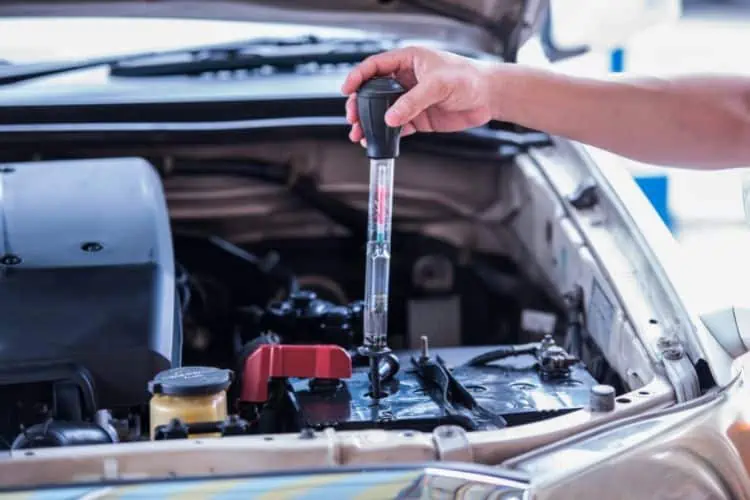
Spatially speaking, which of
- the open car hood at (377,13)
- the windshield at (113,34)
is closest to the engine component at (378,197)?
the open car hood at (377,13)

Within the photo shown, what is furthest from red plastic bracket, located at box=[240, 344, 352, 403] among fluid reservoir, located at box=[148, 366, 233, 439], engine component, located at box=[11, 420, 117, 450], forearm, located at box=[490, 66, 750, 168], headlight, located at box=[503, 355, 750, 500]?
forearm, located at box=[490, 66, 750, 168]

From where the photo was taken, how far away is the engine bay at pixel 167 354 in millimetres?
1254

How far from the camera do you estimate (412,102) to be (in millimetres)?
1277

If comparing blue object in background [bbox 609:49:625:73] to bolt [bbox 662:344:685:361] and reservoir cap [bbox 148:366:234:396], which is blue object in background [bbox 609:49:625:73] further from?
reservoir cap [bbox 148:366:234:396]

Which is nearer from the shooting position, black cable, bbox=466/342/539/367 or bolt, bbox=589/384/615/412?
bolt, bbox=589/384/615/412

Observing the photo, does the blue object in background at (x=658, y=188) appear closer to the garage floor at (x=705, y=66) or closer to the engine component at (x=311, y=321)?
the garage floor at (x=705, y=66)

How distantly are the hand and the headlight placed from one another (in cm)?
45

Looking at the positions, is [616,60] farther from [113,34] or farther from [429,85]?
[429,85]

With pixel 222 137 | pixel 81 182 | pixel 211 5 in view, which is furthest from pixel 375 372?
pixel 211 5

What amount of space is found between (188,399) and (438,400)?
327 mm

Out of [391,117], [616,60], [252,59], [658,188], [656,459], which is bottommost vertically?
[656,459]

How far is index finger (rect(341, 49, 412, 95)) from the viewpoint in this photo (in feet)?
4.43

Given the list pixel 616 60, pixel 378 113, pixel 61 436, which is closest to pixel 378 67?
pixel 378 113

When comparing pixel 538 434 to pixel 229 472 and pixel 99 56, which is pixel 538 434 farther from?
pixel 99 56
